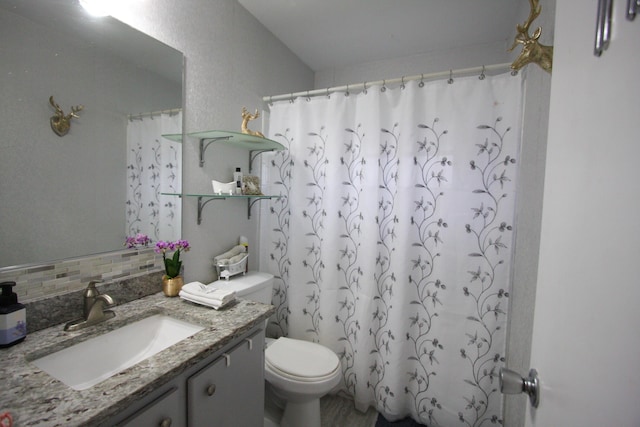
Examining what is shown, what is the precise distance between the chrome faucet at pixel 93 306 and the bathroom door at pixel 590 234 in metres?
1.30

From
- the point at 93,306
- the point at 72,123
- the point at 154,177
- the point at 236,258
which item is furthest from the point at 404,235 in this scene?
the point at 72,123

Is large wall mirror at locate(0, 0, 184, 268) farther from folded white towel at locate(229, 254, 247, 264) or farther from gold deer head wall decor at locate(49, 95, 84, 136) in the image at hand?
folded white towel at locate(229, 254, 247, 264)

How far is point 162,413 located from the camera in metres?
0.75

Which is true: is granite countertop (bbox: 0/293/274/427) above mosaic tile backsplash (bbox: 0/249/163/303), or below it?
below

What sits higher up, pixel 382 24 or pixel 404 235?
pixel 382 24

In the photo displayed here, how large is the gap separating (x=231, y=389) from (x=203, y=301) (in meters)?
0.38

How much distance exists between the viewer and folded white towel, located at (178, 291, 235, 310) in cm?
114

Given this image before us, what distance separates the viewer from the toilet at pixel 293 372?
1.37 m

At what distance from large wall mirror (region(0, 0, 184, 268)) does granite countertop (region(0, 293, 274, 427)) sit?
11.8 inches

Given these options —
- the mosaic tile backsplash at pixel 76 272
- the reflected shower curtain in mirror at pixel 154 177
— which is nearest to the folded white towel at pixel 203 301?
the mosaic tile backsplash at pixel 76 272

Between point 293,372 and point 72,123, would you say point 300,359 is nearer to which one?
point 293,372

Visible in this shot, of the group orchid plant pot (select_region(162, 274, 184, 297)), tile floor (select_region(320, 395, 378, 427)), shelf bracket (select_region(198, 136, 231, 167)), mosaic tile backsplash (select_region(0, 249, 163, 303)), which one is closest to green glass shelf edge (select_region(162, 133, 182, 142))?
shelf bracket (select_region(198, 136, 231, 167))

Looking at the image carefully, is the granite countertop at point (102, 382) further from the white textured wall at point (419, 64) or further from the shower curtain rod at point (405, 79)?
the white textured wall at point (419, 64)

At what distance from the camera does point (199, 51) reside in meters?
1.47
